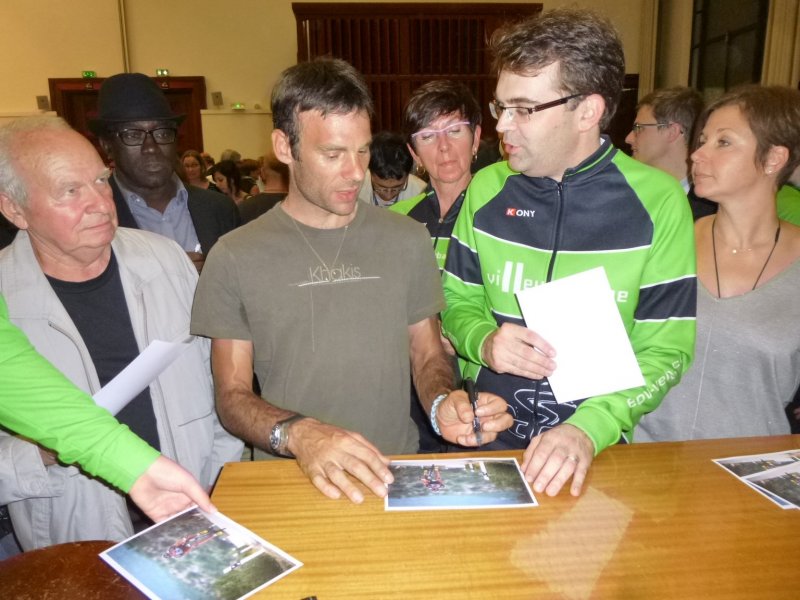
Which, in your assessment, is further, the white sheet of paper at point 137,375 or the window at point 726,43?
the window at point 726,43

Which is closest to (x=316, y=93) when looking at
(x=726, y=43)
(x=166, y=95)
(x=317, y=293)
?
(x=317, y=293)

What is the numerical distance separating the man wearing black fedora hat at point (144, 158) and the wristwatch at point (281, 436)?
1.31 meters

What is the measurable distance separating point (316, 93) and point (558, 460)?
48.1 inches

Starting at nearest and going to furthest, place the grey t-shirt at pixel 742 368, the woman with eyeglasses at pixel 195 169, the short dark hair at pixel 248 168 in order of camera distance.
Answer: the grey t-shirt at pixel 742 368, the woman with eyeglasses at pixel 195 169, the short dark hair at pixel 248 168

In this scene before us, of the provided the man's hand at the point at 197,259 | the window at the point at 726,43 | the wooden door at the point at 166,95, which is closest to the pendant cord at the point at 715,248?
the man's hand at the point at 197,259

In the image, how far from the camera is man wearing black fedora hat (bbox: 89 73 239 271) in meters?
2.63

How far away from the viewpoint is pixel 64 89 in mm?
10641

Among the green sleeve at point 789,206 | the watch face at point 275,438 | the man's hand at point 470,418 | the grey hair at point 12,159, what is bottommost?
the watch face at point 275,438

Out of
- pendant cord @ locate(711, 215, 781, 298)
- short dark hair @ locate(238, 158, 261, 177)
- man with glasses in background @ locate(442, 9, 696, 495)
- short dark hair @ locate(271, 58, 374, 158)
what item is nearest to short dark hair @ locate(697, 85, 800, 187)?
pendant cord @ locate(711, 215, 781, 298)

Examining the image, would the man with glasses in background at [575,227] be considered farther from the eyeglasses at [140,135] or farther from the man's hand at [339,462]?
the eyeglasses at [140,135]

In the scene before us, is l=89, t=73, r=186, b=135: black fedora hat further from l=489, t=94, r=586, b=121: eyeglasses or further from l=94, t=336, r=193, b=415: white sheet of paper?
l=489, t=94, r=586, b=121: eyeglasses

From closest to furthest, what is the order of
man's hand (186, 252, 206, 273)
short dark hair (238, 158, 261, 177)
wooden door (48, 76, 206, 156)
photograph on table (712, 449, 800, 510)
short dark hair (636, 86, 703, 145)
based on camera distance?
photograph on table (712, 449, 800, 510)
man's hand (186, 252, 206, 273)
short dark hair (636, 86, 703, 145)
short dark hair (238, 158, 261, 177)
wooden door (48, 76, 206, 156)

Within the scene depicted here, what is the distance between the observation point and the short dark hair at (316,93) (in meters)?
1.68

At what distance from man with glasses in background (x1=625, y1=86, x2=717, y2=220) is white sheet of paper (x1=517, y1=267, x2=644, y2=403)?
247cm
